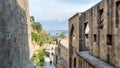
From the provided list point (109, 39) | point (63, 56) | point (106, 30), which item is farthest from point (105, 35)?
point (63, 56)

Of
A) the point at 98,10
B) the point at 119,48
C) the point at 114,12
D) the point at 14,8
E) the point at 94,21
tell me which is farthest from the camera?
the point at 94,21

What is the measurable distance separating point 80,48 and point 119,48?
8492 millimetres

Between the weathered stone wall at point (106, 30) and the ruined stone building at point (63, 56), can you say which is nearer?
the weathered stone wall at point (106, 30)

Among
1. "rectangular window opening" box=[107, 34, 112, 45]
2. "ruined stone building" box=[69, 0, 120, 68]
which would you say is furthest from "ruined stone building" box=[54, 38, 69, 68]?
"rectangular window opening" box=[107, 34, 112, 45]

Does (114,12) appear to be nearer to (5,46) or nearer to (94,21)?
(94,21)

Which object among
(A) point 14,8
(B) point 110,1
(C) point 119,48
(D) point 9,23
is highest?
(B) point 110,1

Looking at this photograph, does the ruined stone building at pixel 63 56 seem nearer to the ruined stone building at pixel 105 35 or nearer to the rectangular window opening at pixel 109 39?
the ruined stone building at pixel 105 35

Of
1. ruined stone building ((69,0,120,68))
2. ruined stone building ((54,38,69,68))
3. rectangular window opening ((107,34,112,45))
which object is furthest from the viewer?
ruined stone building ((54,38,69,68))

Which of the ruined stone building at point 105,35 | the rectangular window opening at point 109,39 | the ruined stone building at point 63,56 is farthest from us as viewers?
the ruined stone building at point 63,56

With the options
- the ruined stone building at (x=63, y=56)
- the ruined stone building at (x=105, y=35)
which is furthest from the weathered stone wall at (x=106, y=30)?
the ruined stone building at (x=63, y=56)

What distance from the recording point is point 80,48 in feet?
56.0

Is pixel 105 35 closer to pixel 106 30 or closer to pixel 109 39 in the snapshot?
pixel 106 30

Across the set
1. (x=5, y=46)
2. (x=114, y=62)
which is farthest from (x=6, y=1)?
(x=114, y=62)

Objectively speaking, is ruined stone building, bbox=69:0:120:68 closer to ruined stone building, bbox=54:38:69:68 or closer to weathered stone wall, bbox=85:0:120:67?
weathered stone wall, bbox=85:0:120:67
